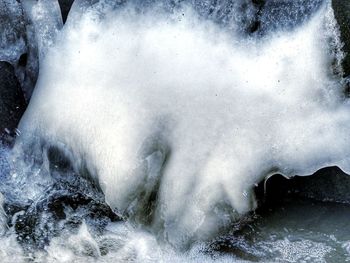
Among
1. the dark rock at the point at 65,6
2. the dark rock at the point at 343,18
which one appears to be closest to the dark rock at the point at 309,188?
the dark rock at the point at 343,18

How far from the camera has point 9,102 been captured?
2.93 m

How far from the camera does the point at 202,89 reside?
2584 mm

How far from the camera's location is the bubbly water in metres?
2.49

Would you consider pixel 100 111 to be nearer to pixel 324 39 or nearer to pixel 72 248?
pixel 72 248

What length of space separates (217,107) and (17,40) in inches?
42.7

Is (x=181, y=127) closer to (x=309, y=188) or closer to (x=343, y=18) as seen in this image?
(x=309, y=188)

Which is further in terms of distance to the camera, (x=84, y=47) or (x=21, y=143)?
(x=21, y=143)

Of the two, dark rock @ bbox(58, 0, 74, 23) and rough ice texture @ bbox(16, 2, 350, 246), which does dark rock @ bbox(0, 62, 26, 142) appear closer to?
rough ice texture @ bbox(16, 2, 350, 246)

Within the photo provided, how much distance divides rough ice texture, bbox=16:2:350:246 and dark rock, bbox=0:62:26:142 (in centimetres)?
15

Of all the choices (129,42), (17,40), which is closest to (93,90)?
(129,42)

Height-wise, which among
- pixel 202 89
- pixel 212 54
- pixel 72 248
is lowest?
pixel 72 248

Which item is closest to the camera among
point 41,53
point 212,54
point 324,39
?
point 324,39

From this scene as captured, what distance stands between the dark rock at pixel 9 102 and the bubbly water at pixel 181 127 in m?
0.10

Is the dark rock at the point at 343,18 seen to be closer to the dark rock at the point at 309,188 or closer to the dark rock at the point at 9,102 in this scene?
the dark rock at the point at 309,188
